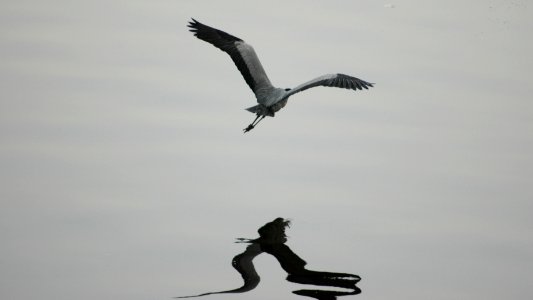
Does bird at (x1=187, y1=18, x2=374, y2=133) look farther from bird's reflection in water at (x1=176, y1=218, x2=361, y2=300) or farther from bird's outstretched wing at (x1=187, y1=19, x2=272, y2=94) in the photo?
bird's reflection in water at (x1=176, y1=218, x2=361, y2=300)

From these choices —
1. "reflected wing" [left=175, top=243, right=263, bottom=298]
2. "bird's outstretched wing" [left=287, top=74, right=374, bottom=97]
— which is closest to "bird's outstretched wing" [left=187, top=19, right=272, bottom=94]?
"bird's outstretched wing" [left=287, top=74, right=374, bottom=97]

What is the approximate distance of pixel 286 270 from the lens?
8.26 meters

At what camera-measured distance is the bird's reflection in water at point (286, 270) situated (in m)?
7.83

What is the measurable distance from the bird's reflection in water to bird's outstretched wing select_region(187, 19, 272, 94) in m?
2.48

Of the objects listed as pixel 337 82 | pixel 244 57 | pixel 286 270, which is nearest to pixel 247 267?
pixel 286 270

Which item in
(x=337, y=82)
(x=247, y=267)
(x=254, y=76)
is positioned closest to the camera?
(x=247, y=267)

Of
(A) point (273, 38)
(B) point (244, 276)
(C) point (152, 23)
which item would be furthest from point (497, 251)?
(C) point (152, 23)

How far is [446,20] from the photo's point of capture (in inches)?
702

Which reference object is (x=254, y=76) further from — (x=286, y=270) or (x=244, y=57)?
(x=286, y=270)

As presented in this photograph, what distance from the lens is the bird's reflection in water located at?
7.83 m

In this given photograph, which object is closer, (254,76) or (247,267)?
(247,267)

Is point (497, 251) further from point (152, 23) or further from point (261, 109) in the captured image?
point (152, 23)

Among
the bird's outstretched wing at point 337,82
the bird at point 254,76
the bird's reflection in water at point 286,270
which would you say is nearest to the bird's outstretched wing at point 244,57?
the bird at point 254,76

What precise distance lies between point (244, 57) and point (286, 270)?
348 cm
